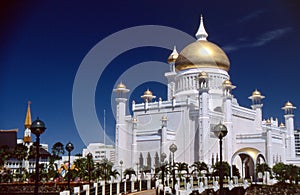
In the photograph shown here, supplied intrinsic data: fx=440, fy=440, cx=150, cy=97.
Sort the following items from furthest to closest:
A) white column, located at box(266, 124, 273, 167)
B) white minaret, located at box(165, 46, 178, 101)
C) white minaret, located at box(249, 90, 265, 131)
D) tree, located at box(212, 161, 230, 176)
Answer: white minaret, located at box(165, 46, 178, 101)
white minaret, located at box(249, 90, 265, 131)
white column, located at box(266, 124, 273, 167)
tree, located at box(212, 161, 230, 176)

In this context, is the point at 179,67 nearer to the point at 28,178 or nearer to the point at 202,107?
the point at 202,107

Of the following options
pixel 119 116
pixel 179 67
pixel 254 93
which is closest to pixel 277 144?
pixel 254 93

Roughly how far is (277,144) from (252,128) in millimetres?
2973

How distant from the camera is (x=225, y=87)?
38875 millimetres

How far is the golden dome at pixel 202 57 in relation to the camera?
132 feet

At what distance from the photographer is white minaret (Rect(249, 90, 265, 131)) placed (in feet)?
140

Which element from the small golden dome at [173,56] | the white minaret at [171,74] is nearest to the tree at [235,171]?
the white minaret at [171,74]

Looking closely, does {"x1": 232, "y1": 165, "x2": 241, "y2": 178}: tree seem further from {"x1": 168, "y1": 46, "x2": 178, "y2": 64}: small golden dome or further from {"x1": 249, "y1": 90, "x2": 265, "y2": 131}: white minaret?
{"x1": 168, "y1": 46, "x2": 178, "y2": 64}: small golden dome

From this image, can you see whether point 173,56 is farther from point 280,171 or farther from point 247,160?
point 280,171

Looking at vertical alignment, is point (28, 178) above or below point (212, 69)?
below

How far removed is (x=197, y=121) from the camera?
3672 centimetres

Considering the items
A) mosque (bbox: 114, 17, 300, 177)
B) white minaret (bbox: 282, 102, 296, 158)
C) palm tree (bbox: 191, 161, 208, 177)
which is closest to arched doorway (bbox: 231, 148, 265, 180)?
mosque (bbox: 114, 17, 300, 177)

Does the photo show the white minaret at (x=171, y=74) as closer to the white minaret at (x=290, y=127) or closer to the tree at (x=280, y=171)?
the tree at (x=280, y=171)

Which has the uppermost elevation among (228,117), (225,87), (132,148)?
(225,87)
